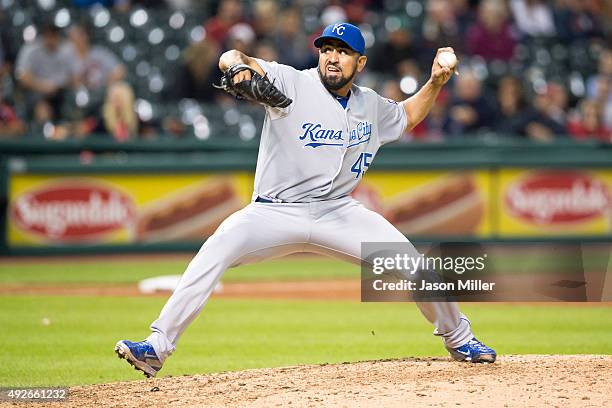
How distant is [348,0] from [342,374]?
1096 cm

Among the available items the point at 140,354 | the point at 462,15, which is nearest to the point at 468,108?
the point at 462,15

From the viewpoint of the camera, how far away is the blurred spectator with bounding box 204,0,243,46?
47.7 feet

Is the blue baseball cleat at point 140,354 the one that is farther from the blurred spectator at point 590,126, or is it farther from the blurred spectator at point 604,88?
the blurred spectator at point 604,88

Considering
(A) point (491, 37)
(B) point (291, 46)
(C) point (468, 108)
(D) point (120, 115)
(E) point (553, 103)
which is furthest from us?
(A) point (491, 37)

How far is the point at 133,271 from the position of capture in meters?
12.3

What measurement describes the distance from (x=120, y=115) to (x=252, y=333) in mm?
5277

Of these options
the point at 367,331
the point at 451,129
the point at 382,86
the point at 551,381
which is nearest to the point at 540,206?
the point at 451,129

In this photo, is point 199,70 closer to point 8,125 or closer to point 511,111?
point 8,125

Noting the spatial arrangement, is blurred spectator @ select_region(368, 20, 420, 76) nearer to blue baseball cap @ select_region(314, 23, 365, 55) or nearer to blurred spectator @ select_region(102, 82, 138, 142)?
blurred spectator @ select_region(102, 82, 138, 142)

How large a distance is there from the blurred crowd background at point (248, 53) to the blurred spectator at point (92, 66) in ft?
0.05

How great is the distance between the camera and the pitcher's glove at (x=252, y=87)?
5488 mm

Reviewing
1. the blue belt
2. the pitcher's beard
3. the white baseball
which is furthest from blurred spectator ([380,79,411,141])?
the blue belt

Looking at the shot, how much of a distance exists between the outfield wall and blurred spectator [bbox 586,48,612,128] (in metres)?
1.17

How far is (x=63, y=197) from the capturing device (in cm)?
1269
